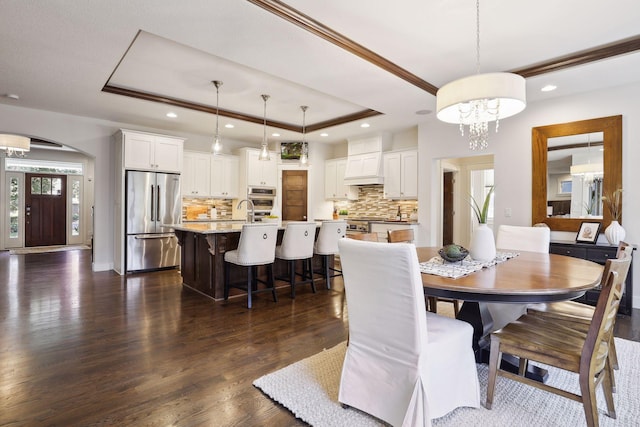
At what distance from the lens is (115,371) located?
2.27 metres

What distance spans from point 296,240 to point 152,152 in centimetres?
339

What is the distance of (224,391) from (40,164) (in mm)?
10149

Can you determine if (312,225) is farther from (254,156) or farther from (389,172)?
(254,156)

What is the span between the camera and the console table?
11.6 ft

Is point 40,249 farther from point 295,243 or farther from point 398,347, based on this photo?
point 398,347

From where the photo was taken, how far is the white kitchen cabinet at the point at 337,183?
725 cm

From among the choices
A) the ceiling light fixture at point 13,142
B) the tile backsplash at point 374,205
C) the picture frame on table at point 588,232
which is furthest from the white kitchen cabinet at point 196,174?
the picture frame on table at point 588,232

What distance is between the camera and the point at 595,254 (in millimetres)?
3699

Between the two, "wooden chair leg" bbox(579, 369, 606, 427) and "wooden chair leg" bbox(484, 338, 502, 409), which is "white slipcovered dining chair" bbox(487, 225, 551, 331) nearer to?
"wooden chair leg" bbox(484, 338, 502, 409)

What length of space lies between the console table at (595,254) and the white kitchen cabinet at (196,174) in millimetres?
5943

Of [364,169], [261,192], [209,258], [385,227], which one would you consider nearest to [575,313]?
[209,258]

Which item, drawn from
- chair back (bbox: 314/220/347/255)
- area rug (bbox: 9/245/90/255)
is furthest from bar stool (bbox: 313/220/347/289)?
area rug (bbox: 9/245/90/255)

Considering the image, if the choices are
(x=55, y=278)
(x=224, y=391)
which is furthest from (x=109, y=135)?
(x=224, y=391)

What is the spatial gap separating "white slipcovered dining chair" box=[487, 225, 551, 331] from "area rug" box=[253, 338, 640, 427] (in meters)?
0.45
